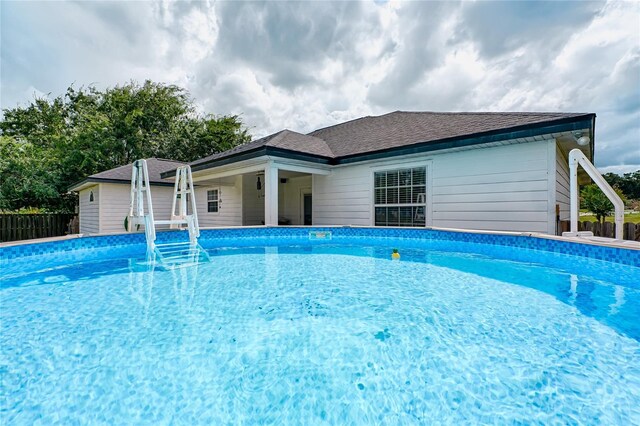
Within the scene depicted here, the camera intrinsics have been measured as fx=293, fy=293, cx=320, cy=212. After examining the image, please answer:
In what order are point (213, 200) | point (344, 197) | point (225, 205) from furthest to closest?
point (213, 200) → point (225, 205) → point (344, 197)

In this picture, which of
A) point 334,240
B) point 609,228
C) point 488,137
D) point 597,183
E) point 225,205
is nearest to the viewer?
point 597,183

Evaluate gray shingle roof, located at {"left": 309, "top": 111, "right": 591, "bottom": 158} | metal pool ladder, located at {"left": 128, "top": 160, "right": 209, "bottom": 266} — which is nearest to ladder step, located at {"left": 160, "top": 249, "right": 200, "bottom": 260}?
metal pool ladder, located at {"left": 128, "top": 160, "right": 209, "bottom": 266}

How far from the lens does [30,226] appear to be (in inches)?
502

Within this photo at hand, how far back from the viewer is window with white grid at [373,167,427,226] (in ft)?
28.5

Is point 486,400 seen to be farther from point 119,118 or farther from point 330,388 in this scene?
point 119,118

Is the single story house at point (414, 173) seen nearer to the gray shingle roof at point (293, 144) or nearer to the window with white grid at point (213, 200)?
the gray shingle roof at point (293, 144)

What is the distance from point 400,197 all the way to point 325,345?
730cm

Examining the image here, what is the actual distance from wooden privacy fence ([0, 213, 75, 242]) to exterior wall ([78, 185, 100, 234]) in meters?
1.17

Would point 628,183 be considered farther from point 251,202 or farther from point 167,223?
point 167,223

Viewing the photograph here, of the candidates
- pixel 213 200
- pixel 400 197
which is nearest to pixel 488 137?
pixel 400 197

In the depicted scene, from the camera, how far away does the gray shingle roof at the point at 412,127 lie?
730 centimetres

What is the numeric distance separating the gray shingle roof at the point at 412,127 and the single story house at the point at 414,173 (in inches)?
1.8

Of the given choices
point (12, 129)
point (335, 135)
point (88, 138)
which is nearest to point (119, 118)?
point (88, 138)

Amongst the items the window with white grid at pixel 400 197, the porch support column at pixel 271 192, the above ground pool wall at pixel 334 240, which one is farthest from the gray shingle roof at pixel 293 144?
the above ground pool wall at pixel 334 240
